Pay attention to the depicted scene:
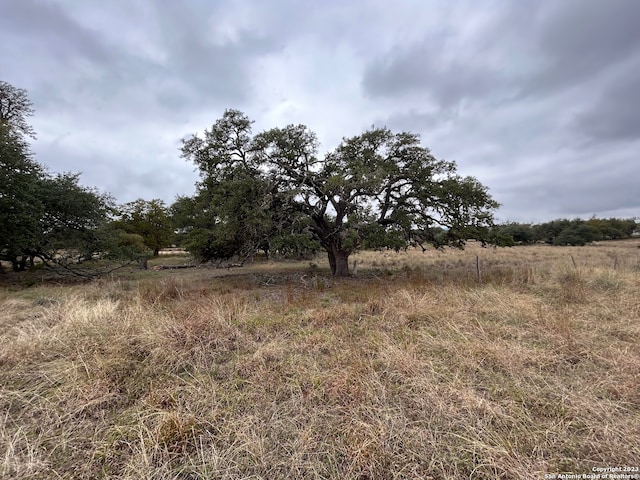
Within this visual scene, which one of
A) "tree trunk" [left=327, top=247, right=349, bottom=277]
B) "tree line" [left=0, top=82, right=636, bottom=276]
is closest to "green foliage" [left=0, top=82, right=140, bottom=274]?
"tree line" [left=0, top=82, right=636, bottom=276]

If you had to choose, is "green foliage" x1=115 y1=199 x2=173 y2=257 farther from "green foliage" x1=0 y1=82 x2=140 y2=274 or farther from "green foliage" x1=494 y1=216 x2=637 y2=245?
"green foliage" x1=494 y1=216 x2=637 y2=245

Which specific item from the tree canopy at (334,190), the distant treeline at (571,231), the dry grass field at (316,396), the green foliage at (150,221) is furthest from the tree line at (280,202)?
the distant treeline at (571,231)

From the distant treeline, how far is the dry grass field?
51.4 metres

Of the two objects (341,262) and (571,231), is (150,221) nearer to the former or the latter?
(341,262)

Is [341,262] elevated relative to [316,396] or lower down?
elevated

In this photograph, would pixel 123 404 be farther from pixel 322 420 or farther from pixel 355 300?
pixel 355 300

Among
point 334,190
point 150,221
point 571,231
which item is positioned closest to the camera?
point 334,190

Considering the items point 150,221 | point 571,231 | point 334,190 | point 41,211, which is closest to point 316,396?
point 334,190

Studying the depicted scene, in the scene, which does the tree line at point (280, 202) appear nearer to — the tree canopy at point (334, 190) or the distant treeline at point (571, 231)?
the tree canopy at point (334, 190)

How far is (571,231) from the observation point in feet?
154

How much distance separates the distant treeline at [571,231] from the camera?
4562 centimetres

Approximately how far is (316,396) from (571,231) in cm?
6097

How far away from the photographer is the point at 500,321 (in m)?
5.64

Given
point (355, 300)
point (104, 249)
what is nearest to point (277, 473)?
point (355, 300)
